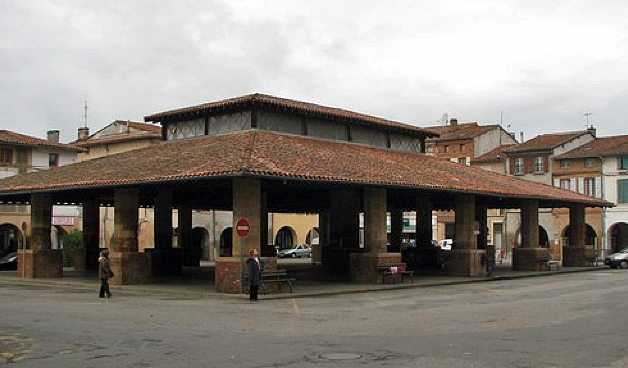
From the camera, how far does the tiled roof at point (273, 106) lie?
30.7 meters

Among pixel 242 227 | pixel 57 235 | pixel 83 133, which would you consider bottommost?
pixel 57 235

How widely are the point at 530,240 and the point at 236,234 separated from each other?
70.8ft

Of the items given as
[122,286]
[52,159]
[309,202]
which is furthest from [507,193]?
[52,159]

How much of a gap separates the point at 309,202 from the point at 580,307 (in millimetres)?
25356

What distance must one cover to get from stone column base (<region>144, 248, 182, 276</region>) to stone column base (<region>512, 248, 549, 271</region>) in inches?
711

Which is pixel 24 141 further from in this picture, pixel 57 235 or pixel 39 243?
pixel 39 243

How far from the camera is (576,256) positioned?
154 ft

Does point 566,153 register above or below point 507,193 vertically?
above

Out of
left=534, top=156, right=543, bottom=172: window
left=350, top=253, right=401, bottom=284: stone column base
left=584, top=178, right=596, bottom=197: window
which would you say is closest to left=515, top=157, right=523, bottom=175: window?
left=534, top=156, right=543, bottom=172: window

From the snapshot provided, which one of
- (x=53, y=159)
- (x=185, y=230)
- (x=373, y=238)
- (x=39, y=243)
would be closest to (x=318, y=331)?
(x=373, y=238)

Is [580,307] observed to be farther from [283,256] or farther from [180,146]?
[283,256]

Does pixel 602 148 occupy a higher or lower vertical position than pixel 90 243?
higher

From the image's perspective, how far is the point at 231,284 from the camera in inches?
966

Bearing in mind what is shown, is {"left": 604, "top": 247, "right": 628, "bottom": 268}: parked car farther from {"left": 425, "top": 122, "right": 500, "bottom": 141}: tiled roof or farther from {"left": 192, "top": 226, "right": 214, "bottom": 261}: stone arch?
{"left": 192, "top": 226, "right": 214, "bottom": 261}: stone arch
